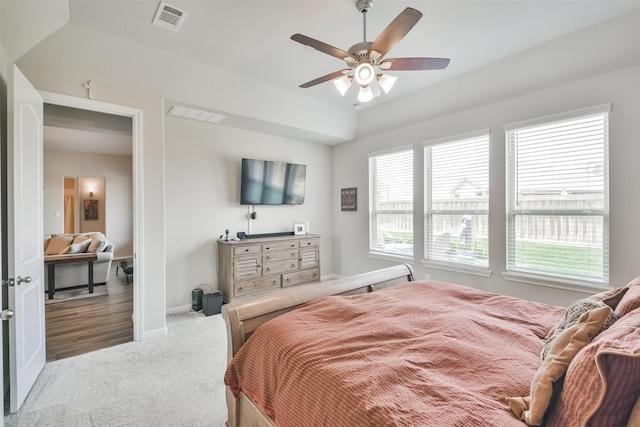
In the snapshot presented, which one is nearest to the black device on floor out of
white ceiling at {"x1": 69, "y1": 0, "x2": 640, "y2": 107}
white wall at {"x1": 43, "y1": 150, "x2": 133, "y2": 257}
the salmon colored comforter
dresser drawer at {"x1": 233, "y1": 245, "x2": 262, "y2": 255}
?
dresser drawer at {"x1": 233, "y1": 245, "x2": 262, "y2": 255}

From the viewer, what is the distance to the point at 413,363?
123 cm

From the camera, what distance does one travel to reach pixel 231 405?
1771 millimetres

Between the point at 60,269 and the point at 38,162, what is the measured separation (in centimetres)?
335

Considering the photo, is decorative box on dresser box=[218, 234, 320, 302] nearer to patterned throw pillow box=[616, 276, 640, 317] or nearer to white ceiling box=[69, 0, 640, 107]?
white ceiling box=[69, 0, 640, 107]

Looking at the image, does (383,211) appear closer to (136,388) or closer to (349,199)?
(349,199)

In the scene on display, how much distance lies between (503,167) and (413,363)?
3.10 meters

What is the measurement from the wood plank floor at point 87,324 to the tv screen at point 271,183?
2.17 m

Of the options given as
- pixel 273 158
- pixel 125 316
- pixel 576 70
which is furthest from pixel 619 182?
pixel 125 316

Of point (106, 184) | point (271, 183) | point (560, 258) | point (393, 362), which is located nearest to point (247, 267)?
point (271, 183)

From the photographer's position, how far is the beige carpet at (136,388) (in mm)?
1909

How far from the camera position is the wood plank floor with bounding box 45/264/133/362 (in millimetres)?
2883

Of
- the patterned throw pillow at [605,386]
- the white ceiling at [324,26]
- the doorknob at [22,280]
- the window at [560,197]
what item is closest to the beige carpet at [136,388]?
the doorknob at [22,280]

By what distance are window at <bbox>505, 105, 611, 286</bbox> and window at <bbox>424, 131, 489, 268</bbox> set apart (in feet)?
1.00

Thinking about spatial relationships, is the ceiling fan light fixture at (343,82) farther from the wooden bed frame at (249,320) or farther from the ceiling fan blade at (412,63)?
the wooden bed frame at (249,320)
